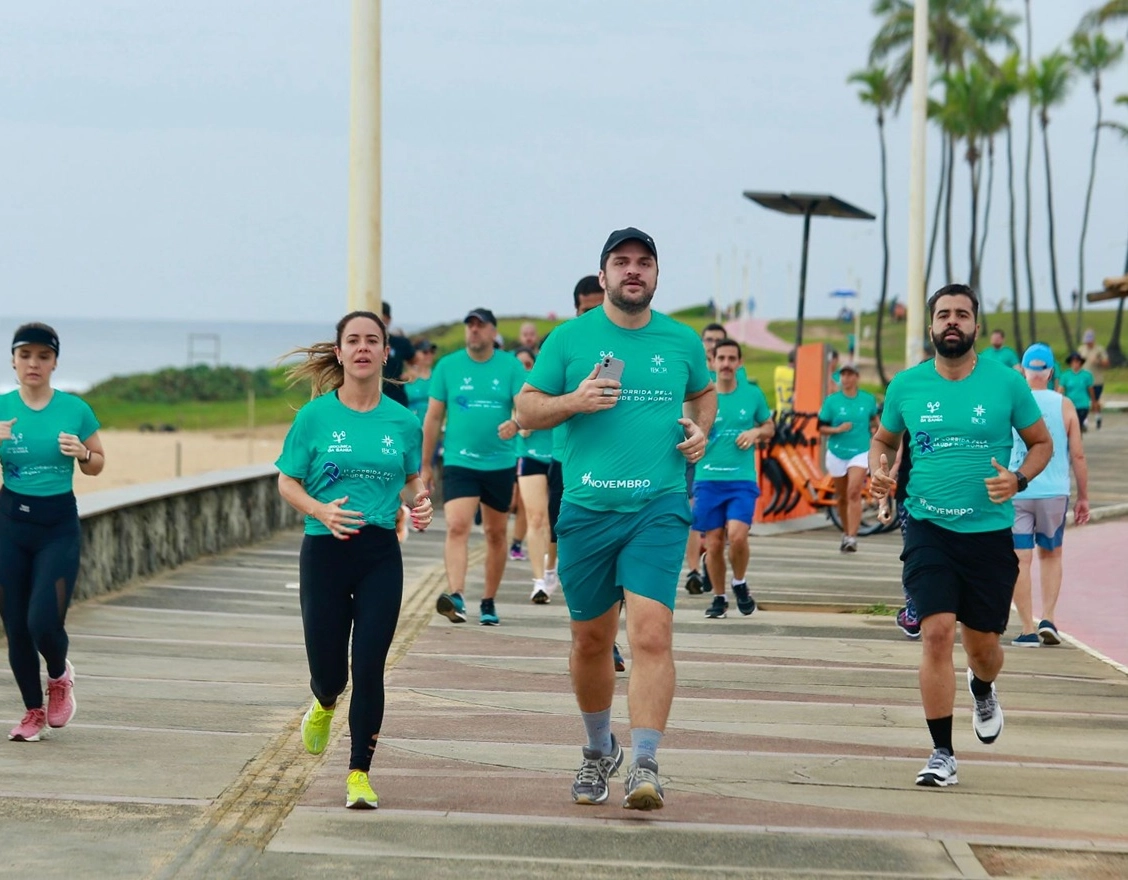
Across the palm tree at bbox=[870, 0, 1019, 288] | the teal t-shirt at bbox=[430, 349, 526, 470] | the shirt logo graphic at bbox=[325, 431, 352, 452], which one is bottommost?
the teal t-shirt at bbox=[430, 349, 526, 470]

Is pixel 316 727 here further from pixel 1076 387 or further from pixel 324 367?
pixel 1076 387

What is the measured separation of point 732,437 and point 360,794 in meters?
6.81

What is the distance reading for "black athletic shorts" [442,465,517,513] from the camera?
12312mm

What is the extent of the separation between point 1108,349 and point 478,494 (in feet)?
225

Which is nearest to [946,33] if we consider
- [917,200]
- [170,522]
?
[917,200]

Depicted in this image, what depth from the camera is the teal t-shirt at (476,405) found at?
12289 mm

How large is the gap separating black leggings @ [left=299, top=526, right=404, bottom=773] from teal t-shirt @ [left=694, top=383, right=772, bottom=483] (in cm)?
624

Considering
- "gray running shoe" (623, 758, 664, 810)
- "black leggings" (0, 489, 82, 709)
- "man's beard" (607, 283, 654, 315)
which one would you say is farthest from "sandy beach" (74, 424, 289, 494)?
"gray running shoe" (623, 758, 664, 810)

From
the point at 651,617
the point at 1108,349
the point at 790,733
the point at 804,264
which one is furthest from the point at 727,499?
the point at 1108,349

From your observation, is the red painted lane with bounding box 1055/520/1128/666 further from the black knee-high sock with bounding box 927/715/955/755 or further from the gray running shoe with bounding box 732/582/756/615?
the black knee-high sock with bounding box 927/715/955/755

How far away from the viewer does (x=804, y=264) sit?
23078 mm

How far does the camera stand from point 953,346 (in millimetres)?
7445

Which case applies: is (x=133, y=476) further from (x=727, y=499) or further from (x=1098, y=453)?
(x=727, y=499)

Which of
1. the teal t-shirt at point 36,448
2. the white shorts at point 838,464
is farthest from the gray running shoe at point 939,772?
the white shorts at point 838,464
